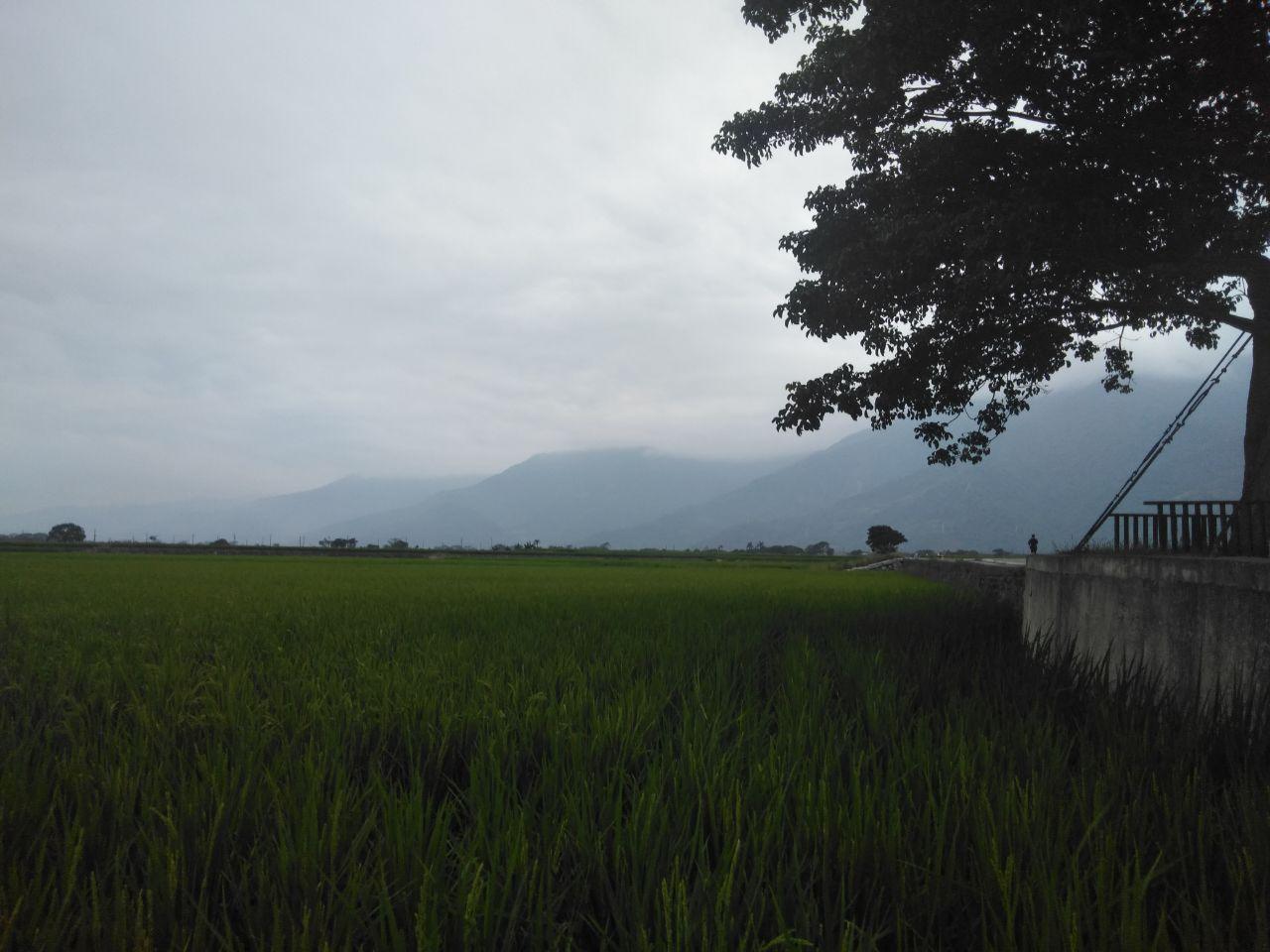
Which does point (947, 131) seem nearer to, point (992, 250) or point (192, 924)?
point (992, 250)

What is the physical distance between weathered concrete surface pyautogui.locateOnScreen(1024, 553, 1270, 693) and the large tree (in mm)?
3233

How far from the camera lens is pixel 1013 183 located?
7.88 m

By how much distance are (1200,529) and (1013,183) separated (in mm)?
3934

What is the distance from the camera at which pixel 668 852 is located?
195 centimetres

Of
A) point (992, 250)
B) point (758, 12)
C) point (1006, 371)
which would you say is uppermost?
point (758, 12)

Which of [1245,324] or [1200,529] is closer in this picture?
[1200,529]

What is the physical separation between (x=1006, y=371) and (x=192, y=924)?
10.7 meters

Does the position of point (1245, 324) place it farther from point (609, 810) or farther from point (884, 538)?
point (884, 538)

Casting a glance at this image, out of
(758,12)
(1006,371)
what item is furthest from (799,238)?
(1006,371)

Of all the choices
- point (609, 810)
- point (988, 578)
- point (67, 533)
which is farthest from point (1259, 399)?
point (67, 533)

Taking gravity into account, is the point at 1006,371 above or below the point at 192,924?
above

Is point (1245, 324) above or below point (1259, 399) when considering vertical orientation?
above

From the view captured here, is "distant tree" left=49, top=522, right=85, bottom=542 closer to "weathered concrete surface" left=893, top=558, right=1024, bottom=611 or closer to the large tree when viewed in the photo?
"weathered concrete surface" left=893, top=558, right=1024, bottom=611

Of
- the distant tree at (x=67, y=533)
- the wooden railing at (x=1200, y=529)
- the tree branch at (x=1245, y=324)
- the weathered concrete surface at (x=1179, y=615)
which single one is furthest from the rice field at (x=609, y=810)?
the distant tree at (x=67, y=533)
